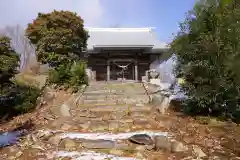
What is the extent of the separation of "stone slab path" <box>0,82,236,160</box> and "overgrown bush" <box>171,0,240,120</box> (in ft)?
4.73

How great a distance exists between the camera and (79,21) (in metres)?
18.6

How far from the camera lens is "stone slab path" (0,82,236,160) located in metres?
6.38

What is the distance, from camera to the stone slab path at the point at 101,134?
6.38 meters

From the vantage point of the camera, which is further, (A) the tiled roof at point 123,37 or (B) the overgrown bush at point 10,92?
(A) the tiled roof at point 123,37

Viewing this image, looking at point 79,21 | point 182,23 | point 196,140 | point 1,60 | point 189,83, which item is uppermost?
point 79,21

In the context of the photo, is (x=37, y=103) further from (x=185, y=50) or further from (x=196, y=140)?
(x=196, y=140)

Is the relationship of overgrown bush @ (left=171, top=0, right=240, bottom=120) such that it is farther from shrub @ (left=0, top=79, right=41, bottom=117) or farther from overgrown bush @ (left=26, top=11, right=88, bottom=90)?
overgrown bush @ (left=26, top=11, right=88, bottom=90)

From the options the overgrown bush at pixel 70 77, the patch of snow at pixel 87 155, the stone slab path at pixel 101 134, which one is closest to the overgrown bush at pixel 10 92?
the stone slab path at pixel 101 134

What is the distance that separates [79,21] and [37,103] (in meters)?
8.04

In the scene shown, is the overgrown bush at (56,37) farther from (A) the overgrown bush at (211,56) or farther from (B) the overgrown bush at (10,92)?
(A) the overgrown bush at (211,56)

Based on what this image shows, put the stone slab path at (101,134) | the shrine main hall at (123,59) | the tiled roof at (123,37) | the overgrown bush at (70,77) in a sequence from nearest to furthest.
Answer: the stone slab path at (101,134) → the overgrown bush at (70,77) → the shrine main hall at (123,59) → the tiled roof at (123,37)

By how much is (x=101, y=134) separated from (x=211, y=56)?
158 inches

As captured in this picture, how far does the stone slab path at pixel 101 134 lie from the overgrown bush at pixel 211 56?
144cm

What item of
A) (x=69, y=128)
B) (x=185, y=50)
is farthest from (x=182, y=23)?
(x=69, y=128)
